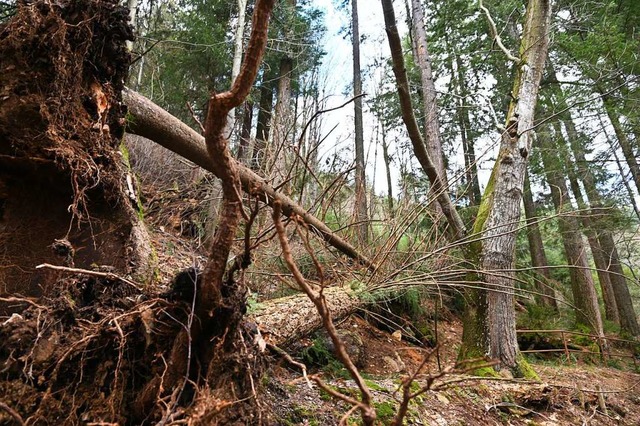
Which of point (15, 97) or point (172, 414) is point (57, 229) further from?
point (172, 414)

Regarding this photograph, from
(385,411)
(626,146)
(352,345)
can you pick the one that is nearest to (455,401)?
(385,411)

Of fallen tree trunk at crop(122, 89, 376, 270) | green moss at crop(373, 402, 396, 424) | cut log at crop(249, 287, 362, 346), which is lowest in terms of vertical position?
green moss at crop(373, 402, 396, 424)

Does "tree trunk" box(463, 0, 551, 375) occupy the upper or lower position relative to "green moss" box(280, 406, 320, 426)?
upper

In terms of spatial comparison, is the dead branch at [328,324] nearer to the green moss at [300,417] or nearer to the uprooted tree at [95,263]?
the uprooted tree at [95,263]

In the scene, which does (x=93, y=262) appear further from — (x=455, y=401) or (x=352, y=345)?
(x=352, y=345)

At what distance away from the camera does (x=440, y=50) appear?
970 centimetres

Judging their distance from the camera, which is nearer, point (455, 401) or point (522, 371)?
point (455, 401)

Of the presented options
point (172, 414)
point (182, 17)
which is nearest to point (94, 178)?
point (172, 414)

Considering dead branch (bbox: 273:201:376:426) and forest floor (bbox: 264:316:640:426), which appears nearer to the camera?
dead branch (bbox: 273:201:376:426)

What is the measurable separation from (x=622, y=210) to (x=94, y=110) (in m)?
9.78

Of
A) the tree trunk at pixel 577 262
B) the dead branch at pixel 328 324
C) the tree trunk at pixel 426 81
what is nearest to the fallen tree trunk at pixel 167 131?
the dead branch at pixel 328 324

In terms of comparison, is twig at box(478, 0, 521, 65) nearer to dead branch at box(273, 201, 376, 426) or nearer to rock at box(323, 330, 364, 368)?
rock at box(323, 330, 364, 368)

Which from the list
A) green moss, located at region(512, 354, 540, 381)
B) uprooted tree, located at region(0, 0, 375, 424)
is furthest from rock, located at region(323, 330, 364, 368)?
uprooted tree, located at region(0, 0, 375, 424)

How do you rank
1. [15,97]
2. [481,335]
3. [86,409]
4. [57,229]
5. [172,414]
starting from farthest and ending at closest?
1. [481,335]
2. [57,229]
3. [15,97]
4. [86,409]
5. [172,414]
